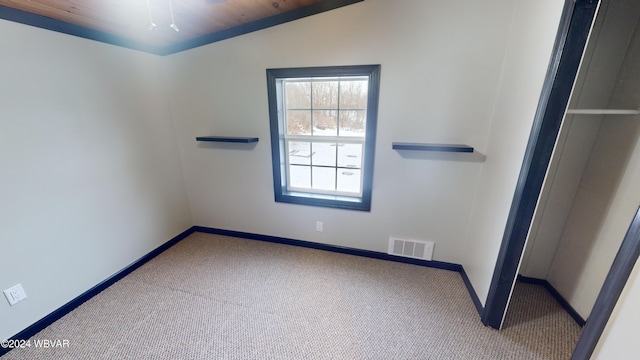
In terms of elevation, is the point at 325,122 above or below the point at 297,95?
below

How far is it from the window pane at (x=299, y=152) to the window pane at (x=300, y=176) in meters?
0.05

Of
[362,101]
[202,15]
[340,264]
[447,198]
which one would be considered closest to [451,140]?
[447,198]

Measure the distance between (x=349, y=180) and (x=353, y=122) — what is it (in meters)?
0.56

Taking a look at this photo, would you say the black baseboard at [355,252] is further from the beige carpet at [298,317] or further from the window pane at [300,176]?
the window pane at [300,176]

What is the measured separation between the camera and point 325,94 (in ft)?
6.93

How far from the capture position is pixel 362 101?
6.68 feet

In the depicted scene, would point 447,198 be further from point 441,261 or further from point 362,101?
point 362,101

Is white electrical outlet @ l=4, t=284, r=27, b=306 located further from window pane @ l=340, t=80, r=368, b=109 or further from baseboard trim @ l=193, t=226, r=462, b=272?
window pane @ l=340, t=80, r=368, b=109

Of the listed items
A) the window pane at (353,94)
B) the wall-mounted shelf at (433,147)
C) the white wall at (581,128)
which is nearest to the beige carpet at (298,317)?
the white wall at (581,128)

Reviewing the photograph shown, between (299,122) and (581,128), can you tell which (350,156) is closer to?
(299,122)

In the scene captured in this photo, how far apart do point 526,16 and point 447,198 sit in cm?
129

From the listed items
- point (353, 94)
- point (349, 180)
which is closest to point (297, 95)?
point (353, 94)

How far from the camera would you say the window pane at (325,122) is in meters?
2.15

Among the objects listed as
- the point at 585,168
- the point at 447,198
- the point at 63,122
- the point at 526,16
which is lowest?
the point at 447,198
